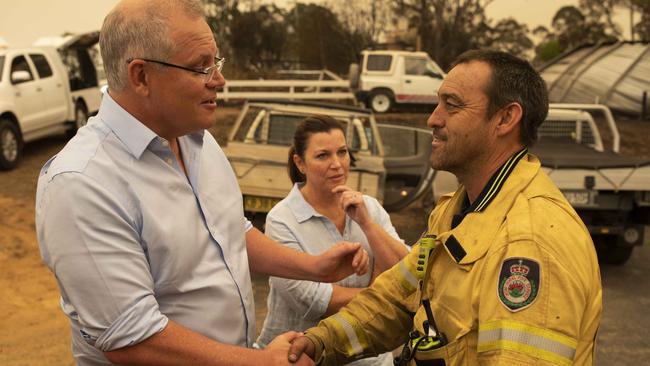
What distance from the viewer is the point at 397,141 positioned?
42.4ft

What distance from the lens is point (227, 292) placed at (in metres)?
2.35

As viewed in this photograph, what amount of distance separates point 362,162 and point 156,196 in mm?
6608

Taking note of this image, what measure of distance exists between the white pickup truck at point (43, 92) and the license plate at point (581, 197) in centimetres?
920

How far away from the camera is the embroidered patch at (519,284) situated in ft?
6.29

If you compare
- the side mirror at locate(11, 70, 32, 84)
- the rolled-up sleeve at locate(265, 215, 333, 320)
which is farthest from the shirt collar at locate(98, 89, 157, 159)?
the side mirror at locate(11, 70, 32, 84)

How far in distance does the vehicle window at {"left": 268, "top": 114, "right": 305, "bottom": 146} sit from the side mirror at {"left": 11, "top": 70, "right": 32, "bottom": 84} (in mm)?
6083

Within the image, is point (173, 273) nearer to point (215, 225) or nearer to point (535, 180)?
point (215, 225)

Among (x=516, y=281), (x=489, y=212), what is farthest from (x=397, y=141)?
(x=516, y=281)

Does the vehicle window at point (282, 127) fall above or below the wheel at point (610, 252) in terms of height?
above

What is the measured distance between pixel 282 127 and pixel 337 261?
629 centimetres

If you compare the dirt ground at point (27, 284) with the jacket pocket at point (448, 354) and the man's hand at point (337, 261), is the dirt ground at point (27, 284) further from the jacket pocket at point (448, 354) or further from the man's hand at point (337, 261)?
the jacket pocket at point (448, 354)

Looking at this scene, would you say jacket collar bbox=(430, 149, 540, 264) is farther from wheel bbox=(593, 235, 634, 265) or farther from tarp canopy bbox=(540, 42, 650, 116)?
tarp canopy bbox=(540, 42, 650, 116)

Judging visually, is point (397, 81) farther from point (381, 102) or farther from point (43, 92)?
point (43, 92)

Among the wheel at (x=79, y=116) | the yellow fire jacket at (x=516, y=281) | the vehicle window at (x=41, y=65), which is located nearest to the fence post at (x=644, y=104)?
the wheel at (x=79, y=116)
